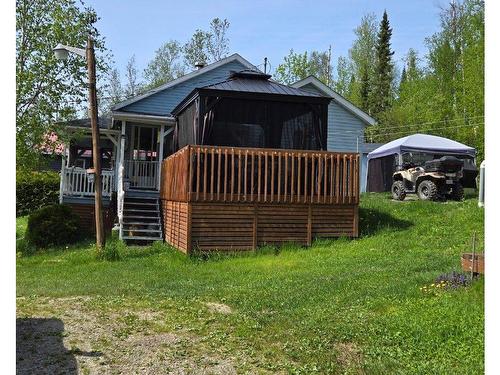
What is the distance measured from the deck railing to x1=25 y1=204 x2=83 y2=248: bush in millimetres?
4516

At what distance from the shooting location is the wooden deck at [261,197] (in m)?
10.8

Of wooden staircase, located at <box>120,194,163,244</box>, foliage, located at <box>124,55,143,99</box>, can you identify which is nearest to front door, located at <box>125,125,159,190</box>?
wooden staircase, located at <box>120,194,163,244</box>

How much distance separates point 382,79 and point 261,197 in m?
30.7

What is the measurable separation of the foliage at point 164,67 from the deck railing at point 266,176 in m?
31.1

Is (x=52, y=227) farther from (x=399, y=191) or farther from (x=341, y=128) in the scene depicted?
(x=341, y=128)

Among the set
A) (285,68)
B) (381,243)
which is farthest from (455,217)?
(285,68)

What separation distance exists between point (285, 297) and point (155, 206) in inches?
390

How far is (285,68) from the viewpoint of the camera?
36594 mm

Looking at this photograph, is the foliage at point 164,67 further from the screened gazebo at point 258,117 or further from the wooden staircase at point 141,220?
the screened gazebo at point 258,117

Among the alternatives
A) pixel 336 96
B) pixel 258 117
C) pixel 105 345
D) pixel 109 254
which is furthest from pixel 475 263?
pixel 336 96

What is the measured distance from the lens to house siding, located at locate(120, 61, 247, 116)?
18.8m

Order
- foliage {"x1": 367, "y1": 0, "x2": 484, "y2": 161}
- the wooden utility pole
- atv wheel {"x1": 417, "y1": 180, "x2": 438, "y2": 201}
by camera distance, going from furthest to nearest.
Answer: foliage {"x1": 367, "y1": 0, "x2": 484, "y2": 161}
atv wheel {"x1": 417, "y1": 180, "x2": 438, "y2": 201}
the wooden utility pole

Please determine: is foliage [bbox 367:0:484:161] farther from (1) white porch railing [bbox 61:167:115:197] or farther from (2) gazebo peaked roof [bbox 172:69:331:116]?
(1) white porch railing [bbox 61:167:115:197]
